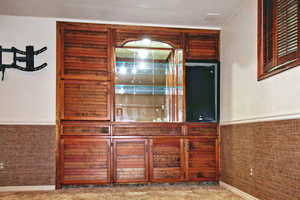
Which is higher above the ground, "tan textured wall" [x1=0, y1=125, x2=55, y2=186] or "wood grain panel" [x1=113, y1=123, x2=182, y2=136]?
"wood grain panel" [x1=113, y1=123, x2=182, y2=136]

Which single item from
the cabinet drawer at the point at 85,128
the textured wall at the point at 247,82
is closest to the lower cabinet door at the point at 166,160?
the cabinet drawer at the point at 85,128

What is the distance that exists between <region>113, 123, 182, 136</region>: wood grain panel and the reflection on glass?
0.12 meters

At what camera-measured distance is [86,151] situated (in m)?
3.87

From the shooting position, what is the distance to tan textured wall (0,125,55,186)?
146 inches

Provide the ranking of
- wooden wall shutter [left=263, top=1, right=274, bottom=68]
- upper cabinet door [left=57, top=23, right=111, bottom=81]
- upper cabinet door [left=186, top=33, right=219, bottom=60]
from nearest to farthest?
wooden wall shutter [left=263, top=1, right=274, bottom=68]
upper cabinet door [left=57, top=23, right=111, bottom=81]
upper cabinet door [left=186, top=33, right=219, bottom=60]

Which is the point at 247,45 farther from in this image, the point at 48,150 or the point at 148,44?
the point at 48,150

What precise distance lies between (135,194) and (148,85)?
1579mm

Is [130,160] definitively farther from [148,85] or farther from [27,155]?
[27,155]

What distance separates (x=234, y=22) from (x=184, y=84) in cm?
108

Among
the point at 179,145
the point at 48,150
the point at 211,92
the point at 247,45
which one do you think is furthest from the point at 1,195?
the point at 247,45

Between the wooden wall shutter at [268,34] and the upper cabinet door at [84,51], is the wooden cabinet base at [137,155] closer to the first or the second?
the upper cabinet door at [84,51]

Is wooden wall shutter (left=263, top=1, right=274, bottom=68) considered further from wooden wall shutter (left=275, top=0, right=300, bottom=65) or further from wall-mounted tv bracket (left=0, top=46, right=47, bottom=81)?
wall-mounted tv bracket (left=0, top=46, right=47, bottom=81)

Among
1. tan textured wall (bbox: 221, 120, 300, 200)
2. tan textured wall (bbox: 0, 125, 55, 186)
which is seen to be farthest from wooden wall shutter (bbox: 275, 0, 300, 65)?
tan textured wall (bbox: 0, 125, 55, 186)

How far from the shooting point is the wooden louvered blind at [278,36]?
2432mm
